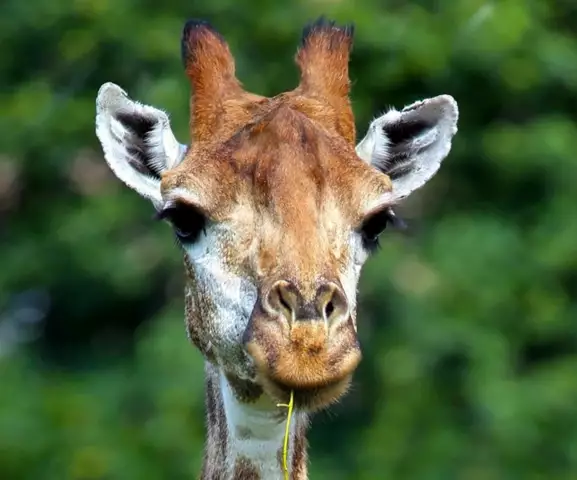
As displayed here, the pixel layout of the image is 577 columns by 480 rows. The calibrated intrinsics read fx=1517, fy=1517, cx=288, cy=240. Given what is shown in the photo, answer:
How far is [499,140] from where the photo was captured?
36.1 ft

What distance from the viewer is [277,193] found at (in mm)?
4742

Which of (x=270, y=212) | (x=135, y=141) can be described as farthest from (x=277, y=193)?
(x=135, y=141)

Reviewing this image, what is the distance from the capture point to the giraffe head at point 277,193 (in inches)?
175

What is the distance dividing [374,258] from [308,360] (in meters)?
6.08

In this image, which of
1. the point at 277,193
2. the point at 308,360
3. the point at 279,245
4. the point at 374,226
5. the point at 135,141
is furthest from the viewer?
the point at 135,141

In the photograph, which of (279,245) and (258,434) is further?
(258,434)

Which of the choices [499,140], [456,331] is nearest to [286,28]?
[499,140]

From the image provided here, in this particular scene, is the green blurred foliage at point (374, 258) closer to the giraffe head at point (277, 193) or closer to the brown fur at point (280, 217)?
the giraffe head at point (277, 193)

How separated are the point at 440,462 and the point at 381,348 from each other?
932 mm

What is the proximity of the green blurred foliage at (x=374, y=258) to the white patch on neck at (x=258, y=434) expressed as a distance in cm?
473

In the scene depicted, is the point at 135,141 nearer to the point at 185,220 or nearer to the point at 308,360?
the point at 185,220

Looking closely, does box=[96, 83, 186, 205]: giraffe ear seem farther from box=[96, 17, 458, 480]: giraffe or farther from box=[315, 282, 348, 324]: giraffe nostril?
box=[315, 282, 348, 324]: giraffe nostril

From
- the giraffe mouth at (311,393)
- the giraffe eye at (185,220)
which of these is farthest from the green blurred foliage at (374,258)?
the giraffe mouth at (311,393)

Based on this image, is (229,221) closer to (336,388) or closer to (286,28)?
(336,388)
